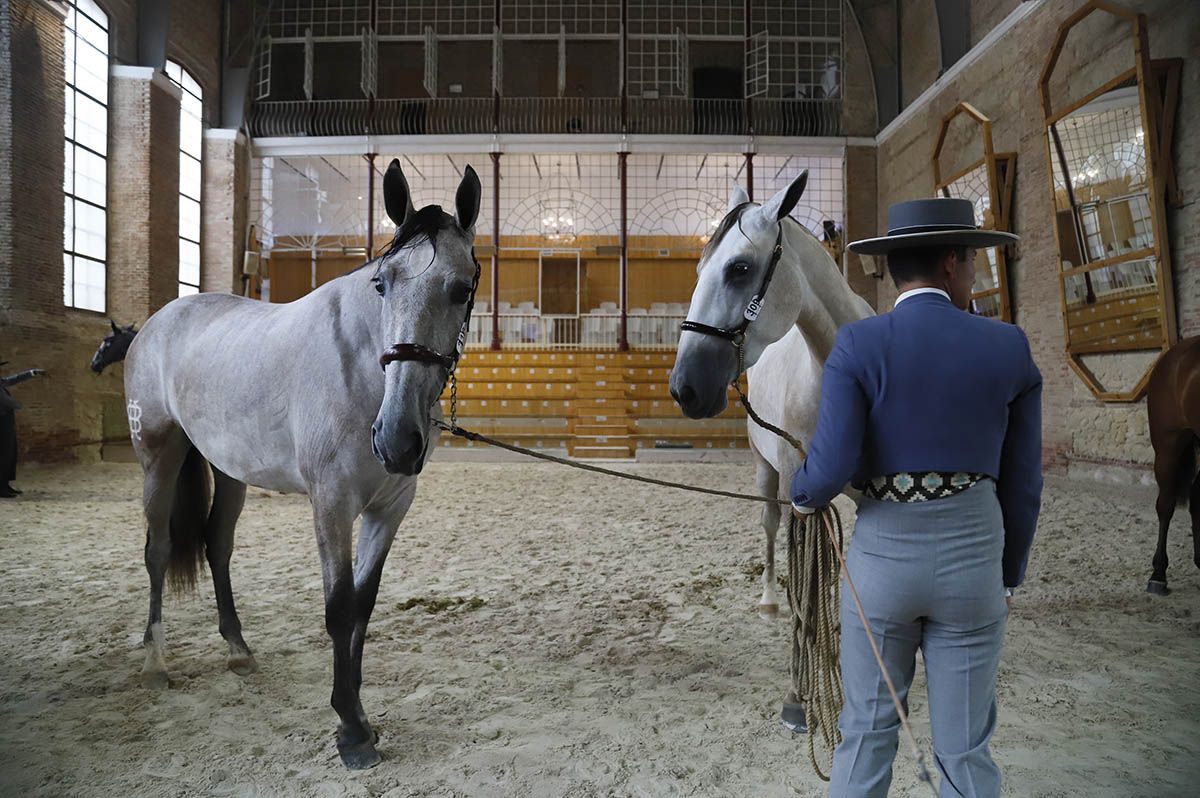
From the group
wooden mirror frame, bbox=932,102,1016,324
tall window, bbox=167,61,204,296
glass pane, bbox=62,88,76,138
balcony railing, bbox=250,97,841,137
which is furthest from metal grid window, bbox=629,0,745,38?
glass pane, bbox=62,88,76,138

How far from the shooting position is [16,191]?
10047 mm

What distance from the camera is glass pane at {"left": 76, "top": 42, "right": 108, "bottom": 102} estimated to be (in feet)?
38.7

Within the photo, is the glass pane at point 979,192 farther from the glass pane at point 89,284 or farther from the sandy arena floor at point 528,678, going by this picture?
the glass pane at point 89,284

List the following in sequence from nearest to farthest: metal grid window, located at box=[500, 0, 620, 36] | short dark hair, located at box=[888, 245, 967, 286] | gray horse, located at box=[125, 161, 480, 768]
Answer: short dark hair, located at box=[888, 245, 967, 286], gray horse, located at box=[125, 161, 480, 768], metal grid window, located at box=[500, 0, 620, 36]

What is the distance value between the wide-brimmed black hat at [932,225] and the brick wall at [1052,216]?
24.2 ft

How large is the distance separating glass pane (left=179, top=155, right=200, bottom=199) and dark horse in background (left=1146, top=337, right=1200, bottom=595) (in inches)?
640

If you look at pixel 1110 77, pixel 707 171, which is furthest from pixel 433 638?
pixel 707 171

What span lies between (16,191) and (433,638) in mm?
10939

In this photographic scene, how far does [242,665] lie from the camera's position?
2.96 metres

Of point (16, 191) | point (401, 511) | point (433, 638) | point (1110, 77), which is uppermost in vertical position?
point (1110, 77)

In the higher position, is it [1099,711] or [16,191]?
[16,191]

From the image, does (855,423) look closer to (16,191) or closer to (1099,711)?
(1099,711)

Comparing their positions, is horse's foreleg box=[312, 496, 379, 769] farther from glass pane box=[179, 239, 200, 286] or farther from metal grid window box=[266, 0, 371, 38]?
metal grid window box=[266, 0, 371, 38]

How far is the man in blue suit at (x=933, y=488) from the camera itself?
4.22ft
